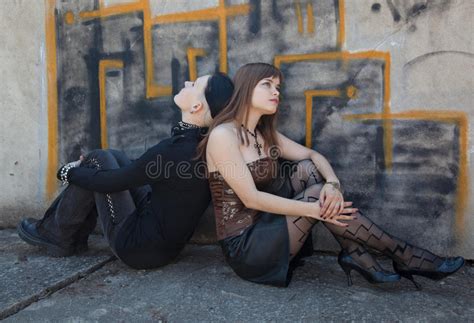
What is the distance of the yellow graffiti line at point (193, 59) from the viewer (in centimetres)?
353

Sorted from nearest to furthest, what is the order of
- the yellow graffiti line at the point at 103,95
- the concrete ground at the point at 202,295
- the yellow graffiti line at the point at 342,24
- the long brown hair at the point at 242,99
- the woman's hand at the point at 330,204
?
the concrete ground at the point at 202,295
the woman's hand at the point at 330,204
the long brown hair at the point at 242,99
the yellow graffiti line at the point at 342,24
the yellow graffiti line at the point at 103,95

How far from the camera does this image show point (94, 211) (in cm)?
330

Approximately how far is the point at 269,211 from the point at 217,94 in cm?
79

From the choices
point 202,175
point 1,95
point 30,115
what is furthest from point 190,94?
point 1,95

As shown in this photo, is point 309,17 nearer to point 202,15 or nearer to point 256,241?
point 202,15

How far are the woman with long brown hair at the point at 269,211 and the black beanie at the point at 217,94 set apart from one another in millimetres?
89

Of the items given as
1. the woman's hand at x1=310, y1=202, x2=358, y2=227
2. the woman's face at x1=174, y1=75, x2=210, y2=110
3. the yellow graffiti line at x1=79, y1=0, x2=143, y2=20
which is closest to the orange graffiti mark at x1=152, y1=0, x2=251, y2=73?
A: the yellow graffiti line at x1=79, y1=0, x2=143, y2=20

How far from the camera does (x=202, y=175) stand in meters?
2.88

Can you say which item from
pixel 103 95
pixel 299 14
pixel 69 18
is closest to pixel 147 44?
pixel 103 95

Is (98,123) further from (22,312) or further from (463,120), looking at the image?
(463,120)

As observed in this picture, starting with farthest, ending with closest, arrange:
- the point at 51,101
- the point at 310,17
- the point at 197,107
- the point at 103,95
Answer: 1. the point at 51,101
2. the point at 103,95
3. the point at 310,17
4. the point at 197,107

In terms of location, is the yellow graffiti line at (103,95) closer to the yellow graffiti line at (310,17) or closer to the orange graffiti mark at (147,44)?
the orange graffiti mark at (147,44)

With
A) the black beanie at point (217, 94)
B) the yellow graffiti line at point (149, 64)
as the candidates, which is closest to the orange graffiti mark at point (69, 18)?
the yellow graffiti line at point (149, 64)

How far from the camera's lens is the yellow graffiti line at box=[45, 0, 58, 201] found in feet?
12.6
